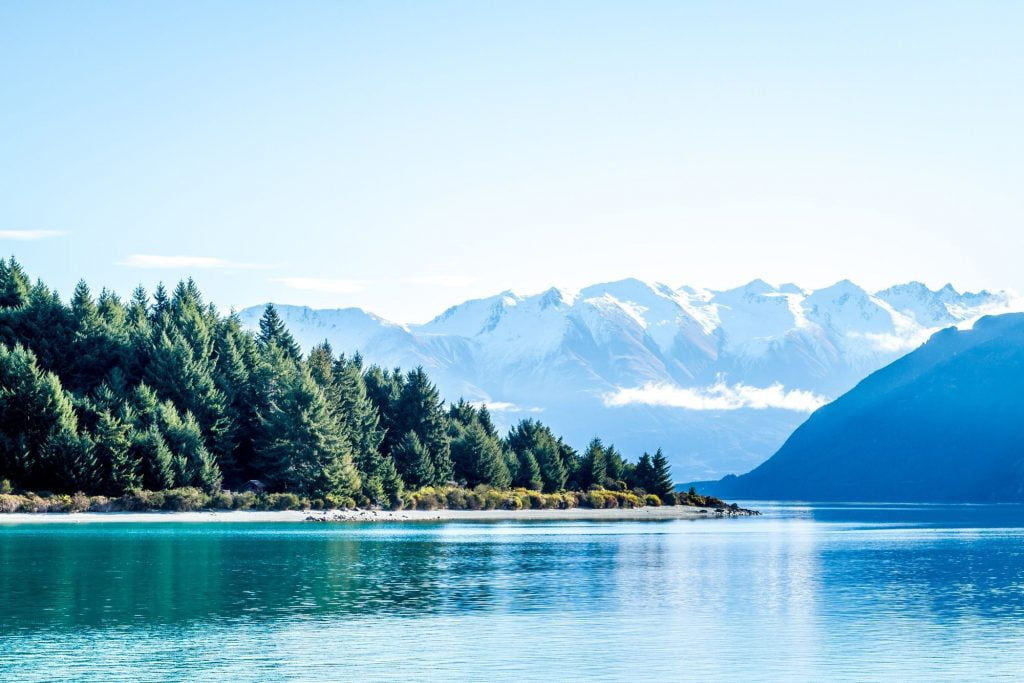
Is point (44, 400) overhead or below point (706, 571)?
overhead

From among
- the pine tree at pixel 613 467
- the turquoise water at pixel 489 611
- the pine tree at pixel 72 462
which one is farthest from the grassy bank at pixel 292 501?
the turquoise water at pixel 489 611

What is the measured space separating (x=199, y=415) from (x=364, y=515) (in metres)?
19.1

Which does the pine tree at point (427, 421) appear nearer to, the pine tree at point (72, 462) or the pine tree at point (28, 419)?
the pine tree at point (72, 462)

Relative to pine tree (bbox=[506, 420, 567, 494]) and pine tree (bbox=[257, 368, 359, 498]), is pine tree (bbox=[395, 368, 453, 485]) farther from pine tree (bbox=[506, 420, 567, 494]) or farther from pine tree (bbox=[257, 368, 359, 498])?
pine tree (bbox=[257, 368, 359, 498])

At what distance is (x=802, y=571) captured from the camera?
70.2 metres

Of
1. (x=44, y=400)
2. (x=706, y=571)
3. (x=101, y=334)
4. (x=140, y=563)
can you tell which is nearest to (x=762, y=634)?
(x=706, y=571)

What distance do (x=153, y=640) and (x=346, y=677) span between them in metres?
8.52

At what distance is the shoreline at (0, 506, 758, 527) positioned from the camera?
10700cm

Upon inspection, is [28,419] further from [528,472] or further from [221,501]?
[528,472]

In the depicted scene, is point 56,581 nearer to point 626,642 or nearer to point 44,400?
point 626,642

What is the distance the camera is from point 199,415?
13075 centimetres

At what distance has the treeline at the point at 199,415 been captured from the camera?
117312 mm

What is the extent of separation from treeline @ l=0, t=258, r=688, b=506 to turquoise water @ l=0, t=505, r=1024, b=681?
31129 mm

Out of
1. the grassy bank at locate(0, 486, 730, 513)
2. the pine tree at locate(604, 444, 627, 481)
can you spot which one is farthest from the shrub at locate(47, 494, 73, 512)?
the pine tree at locate(604, 444, 627, 481)
